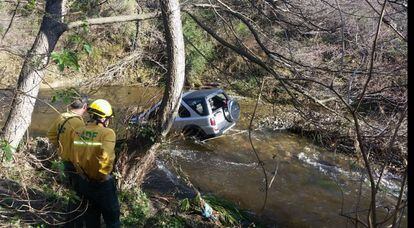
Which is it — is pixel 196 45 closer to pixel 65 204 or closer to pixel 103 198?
pixel 65 204

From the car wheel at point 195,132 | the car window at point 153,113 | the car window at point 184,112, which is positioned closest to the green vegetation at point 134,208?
the car window at point 153,113

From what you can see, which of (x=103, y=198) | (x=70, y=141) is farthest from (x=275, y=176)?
(x=70, y=141)

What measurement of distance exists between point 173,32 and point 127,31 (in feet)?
53.6

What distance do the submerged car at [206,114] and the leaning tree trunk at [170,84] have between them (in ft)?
19.9

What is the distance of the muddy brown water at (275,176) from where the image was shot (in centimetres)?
1072

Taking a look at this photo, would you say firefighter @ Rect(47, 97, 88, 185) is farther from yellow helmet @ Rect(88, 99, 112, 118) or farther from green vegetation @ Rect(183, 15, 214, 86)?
green vegetation @ Rect(183, 15, 214, 86)

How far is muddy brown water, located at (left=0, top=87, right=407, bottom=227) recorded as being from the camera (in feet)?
35.2

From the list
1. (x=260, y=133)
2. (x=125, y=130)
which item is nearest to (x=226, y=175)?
(x=260, y=133)

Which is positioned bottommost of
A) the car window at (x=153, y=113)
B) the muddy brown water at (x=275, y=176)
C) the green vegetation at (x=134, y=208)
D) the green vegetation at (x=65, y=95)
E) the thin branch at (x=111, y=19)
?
the muddy brown water at (x=275, y=176)

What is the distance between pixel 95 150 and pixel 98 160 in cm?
12

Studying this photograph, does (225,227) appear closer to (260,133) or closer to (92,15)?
(92,15)

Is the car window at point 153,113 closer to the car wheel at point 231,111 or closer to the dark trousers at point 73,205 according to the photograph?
the dark trousers at point 73,205

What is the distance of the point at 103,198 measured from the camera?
549 cm

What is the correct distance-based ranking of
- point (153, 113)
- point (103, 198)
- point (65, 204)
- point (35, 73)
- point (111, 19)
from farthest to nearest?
1. point (153, 113)
2. point (111, 19)
3. point (35, 73)
4. point (65, 204)
5. point (103, 198)
